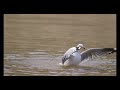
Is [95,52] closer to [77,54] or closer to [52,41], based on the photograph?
[77,54]

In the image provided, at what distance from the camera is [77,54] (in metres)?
4.86

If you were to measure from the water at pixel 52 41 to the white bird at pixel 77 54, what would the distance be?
2.9 inches

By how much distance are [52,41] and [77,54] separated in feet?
3.62

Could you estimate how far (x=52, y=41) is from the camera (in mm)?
5910

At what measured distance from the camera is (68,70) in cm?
481

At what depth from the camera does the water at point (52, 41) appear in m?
4.77

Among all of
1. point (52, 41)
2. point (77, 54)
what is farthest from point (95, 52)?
point (52, 41)

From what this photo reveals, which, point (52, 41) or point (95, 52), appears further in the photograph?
point (52, 41)

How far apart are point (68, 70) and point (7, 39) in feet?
4.52

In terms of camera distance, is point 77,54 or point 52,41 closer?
point 77,54

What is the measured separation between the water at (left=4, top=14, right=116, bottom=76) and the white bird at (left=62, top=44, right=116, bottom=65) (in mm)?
74

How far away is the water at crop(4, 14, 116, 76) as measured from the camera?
477cm

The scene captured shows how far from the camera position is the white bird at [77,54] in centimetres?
483

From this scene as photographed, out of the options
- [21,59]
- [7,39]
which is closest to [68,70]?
[21,59]
